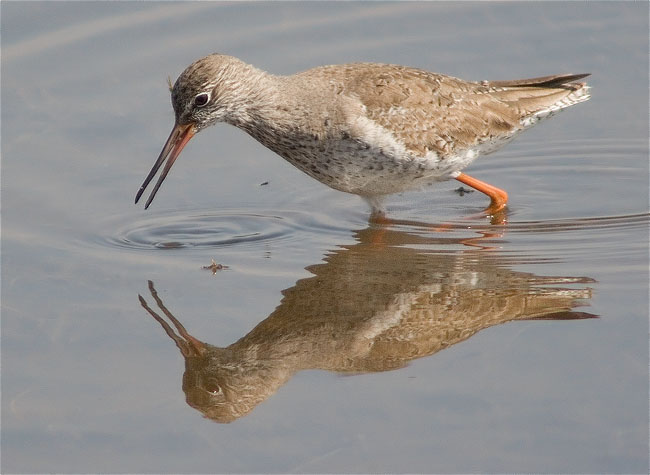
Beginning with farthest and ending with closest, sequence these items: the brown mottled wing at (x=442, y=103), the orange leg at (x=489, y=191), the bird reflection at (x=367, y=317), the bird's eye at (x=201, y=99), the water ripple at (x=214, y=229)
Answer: the orange leg at (x=489, y=191), the brown mottled wing at (x=442, y=103), the water ripple at (x=214, y=229), the bird's eye at (x=201, y=99), the bird reflection at (x=367, y=317)

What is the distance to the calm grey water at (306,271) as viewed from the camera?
19.6ft

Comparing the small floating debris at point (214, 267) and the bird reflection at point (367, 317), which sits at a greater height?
the small floating debris at point (214, 267)

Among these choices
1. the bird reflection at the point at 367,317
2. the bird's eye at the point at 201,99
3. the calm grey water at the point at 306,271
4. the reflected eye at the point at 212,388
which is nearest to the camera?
the calm grey water at the point at 306,271

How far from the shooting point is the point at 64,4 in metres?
13.3

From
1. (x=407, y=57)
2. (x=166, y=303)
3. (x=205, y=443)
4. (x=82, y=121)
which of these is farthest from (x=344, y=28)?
(x=205, y=443)

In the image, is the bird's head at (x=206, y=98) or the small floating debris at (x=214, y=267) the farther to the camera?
the bird's head at (x=206, y=98)

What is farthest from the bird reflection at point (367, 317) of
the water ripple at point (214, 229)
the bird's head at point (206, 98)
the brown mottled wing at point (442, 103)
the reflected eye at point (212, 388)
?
the bird's head at point (206, 98)

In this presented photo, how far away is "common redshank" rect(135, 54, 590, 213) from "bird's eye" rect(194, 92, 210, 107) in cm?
1

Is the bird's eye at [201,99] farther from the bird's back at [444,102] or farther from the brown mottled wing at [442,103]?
the brown mottled wing at [442,103]

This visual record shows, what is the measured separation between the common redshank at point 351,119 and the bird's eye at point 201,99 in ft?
0.04

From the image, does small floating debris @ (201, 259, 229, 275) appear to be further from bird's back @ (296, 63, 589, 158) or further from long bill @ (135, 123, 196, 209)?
bird's back @ (296, 63, 589, 158)

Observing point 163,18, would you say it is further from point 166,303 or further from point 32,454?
point 32,454

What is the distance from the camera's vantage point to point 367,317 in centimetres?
744

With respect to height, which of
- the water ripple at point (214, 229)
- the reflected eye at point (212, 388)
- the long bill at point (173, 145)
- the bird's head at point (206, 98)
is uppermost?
the bird's head at point (206, 98)
